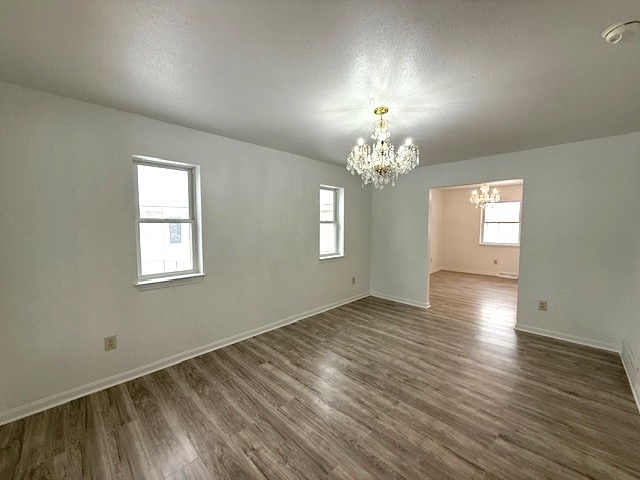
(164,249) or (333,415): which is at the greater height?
(164,249)

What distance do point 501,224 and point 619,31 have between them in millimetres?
6944

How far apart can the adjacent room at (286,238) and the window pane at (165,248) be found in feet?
0.07

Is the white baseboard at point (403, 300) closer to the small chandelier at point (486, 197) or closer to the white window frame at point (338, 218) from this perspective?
the white window frame at point (338, 218)

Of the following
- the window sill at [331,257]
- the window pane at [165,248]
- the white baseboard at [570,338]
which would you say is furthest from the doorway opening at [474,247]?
the window pane at [165,248]

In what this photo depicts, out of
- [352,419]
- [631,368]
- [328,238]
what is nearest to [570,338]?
[631,368]

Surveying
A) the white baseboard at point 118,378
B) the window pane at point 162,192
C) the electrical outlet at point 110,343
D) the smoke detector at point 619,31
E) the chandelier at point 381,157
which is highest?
the smoke detector at point 619,31

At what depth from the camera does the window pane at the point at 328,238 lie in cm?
454

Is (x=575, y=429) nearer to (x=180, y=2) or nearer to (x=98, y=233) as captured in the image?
(x=180, y=2)

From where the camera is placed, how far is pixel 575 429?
1822 mm

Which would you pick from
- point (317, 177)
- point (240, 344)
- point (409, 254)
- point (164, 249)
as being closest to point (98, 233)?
point (164, 249)

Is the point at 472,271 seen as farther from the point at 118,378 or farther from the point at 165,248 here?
the point at 118,378

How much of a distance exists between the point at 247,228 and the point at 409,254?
2971 mm

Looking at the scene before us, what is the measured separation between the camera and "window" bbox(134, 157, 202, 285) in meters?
2.56

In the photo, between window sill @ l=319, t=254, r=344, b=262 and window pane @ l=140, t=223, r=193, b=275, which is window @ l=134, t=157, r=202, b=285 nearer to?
window pane @ l=140, t=223, r=193, b=275
